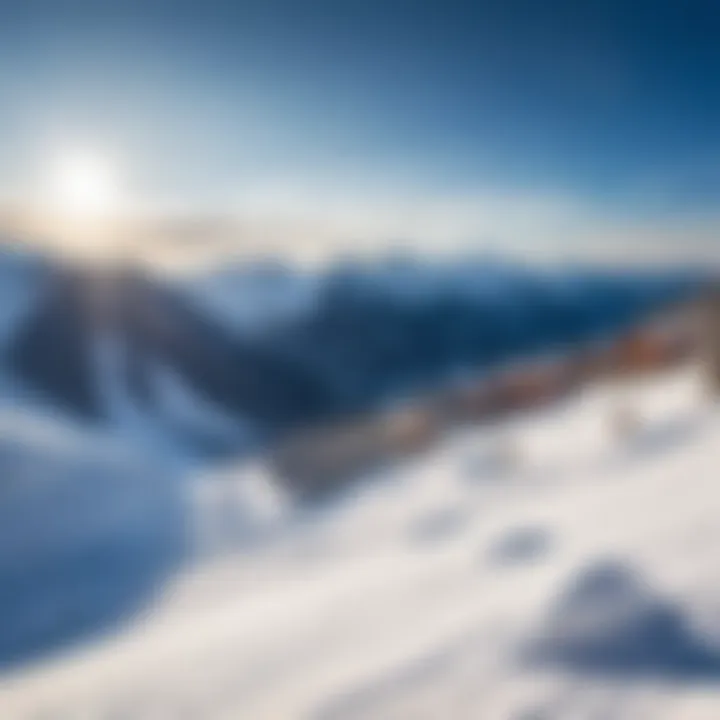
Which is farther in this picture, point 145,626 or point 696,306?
point 696,306

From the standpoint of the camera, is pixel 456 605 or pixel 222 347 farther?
pixel 222 347

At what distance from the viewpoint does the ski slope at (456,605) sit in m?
0.51

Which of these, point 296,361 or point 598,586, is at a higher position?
point 296,361

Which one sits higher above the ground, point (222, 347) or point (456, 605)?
point (222, 347)

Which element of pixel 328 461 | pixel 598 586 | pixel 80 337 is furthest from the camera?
pixel 80 337

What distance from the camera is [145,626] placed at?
718 millimetres

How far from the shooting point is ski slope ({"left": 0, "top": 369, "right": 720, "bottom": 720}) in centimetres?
51

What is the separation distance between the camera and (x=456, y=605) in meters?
0.63

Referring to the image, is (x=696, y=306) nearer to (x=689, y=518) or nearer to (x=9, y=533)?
(x=689, y=518)

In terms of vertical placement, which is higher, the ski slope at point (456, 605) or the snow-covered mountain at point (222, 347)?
the snow-covered mountain at point (222, 347)

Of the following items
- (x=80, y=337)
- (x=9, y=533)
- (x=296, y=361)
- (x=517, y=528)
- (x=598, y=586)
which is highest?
(x=296, y=361)

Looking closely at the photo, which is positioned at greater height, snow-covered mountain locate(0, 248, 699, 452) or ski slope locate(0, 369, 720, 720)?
snow-covered mountain locate(0, 248, 699, 452)

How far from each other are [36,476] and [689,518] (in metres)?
0.83

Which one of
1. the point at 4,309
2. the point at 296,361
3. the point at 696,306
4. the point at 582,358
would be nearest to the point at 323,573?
the point at 582,358
